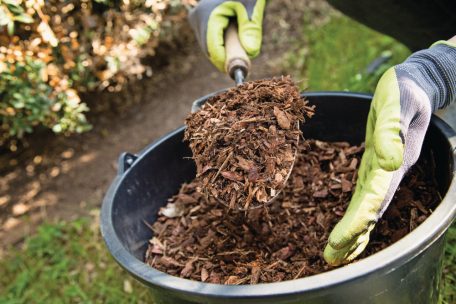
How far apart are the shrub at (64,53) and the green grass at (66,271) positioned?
50cm

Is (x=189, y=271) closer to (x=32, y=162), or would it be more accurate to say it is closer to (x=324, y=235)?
(x=324, y=235)

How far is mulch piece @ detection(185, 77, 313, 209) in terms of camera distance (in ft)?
4.42

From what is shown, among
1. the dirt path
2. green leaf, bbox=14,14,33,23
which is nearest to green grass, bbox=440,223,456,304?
the dirt path

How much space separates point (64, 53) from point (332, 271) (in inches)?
69.0

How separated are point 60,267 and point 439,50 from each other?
69.2 inches

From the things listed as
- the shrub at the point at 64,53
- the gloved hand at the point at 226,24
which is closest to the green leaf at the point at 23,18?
the shrub at the point at 64,53

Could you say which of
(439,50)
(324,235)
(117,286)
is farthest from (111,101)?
(439,50)

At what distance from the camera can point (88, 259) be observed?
88.6 inches

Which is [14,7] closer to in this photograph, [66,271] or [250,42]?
[250,42]

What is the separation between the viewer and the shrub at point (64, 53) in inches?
83.2

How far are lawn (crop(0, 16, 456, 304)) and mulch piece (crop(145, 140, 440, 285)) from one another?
1.56 ft

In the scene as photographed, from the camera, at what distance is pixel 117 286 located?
2096 millimetres

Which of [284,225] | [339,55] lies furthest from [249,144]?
[339,55]

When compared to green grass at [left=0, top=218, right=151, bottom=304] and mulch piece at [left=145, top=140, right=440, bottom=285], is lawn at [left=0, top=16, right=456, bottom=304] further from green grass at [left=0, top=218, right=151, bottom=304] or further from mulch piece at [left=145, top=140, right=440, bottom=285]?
mulch piece at [left=145, top=140, right=440, bottom=285]
